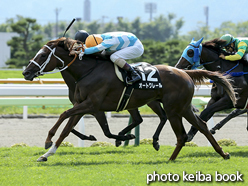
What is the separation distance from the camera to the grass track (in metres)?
4.05

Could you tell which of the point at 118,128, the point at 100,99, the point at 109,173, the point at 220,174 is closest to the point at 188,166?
the point at 220,174

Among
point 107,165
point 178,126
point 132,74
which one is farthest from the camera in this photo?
point 178,126

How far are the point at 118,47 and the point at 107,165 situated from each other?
1535mm

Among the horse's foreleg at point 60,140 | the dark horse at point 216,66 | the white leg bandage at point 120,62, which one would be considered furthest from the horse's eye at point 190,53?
the horse's foreleg at point 60,140

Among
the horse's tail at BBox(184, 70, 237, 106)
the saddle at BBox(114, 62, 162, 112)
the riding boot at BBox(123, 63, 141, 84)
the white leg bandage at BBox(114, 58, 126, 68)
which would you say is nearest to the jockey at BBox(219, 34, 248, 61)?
the horse's tail at BBox(184, 70, 237, 106)

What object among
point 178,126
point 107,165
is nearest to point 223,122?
point 178,126

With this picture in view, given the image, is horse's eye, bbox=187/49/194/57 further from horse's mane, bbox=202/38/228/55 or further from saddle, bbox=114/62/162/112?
saddle, bbox=114/62/162/112

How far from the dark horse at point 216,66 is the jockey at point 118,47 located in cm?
116

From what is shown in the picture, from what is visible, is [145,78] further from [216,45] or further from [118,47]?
[216,45]

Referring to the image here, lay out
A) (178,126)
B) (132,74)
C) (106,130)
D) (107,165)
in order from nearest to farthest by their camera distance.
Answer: (107,165), (132,74), (178,126), (106,130)

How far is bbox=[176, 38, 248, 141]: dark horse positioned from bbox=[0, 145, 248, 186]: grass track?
0.68 meters

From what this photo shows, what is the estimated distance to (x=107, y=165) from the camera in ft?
16.0

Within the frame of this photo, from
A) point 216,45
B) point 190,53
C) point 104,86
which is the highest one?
point 216,45

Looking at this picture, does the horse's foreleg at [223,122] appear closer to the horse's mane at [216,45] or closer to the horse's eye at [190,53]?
the horse's mane at [216,45]
